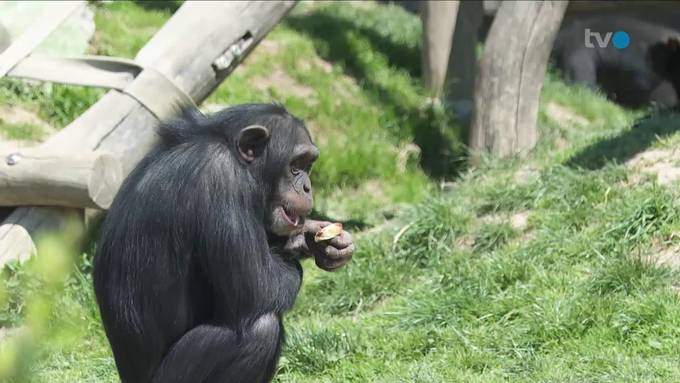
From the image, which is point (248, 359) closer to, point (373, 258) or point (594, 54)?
point (373, 258)

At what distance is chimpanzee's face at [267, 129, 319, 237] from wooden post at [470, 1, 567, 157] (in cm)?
453

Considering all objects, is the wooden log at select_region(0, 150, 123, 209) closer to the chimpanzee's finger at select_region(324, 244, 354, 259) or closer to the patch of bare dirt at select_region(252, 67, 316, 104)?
the chimpanzee's finger at select_region(324, 244, 354, 259)

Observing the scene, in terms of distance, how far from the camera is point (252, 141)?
445 centimetres

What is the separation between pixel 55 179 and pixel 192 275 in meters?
2.54

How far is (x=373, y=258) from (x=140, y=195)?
324 centimetres

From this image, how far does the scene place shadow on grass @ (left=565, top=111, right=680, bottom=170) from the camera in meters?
7.77

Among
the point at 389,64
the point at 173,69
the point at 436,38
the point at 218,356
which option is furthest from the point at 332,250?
the point at 389,64

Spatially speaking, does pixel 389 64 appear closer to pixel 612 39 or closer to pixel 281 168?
pixel 612 39

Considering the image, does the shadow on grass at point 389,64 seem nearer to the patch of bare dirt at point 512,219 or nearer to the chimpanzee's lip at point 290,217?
the patch of bare dirt at point 512,219

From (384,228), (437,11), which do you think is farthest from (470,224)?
(437,11)

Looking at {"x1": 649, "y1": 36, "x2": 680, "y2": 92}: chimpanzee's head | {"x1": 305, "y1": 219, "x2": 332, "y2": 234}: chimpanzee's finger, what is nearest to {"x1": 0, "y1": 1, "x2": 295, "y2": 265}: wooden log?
{"x1": 305, "y1": 219, "x2": 332, "y2": 234}: chimpanzee's finger

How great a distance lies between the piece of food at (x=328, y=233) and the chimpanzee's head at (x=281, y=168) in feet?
0.35

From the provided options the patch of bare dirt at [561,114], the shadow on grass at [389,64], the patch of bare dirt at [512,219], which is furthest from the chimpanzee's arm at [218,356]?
the patch of bare dirt at [561,114]

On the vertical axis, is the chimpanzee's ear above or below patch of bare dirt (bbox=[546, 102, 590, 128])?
above
